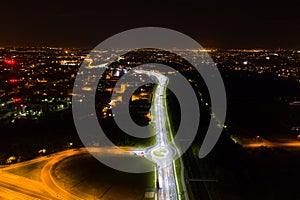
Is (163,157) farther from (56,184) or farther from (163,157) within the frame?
(56,184)

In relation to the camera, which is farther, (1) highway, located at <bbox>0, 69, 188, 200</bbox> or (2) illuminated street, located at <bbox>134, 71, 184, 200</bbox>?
(2) illuminated street, located at <bbox>134, 71, 184, 200</bbox>

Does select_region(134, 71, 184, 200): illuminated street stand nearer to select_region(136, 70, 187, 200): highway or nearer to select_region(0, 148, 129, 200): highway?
select_region(136, 70, 187, 200): highway

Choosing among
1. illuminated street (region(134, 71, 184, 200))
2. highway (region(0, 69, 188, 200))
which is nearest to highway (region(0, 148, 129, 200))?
highway (region(0, 69, 188, 200))

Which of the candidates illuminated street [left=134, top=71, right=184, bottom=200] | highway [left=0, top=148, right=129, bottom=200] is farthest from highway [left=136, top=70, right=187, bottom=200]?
highway [left=0, top=148, right=129, bottom=200]

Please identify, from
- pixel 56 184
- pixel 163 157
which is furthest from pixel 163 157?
pixel 56 184

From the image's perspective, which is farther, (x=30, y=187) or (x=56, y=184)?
(x=56, y=184)

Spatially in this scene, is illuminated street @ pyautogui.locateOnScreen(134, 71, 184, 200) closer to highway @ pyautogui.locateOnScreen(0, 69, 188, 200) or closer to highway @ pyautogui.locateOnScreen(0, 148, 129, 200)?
highway @ pyautogui.locateOnScreen(0, 69, 188, 200)

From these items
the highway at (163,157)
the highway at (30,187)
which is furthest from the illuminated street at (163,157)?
the highway at (30,187)

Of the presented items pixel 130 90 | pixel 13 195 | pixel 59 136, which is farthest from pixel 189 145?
pixel 130 90

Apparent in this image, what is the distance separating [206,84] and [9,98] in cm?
1371

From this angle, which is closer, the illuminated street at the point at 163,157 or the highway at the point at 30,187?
the highway at the point at 30,187

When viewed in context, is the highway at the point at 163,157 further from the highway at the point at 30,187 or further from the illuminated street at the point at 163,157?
the highway at the point at 30,187

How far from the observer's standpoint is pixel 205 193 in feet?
24.6

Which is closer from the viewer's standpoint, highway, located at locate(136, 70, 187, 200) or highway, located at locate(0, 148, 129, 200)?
highway, located at locate(0, 148, 129, 200)
